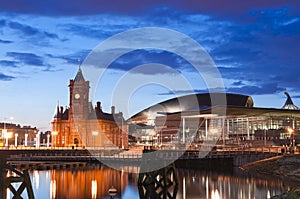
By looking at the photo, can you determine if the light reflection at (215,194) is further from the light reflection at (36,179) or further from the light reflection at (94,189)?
the light reflection at (36,179)

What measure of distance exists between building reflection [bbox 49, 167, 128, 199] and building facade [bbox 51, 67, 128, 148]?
159 ft

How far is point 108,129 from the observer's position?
103 meters

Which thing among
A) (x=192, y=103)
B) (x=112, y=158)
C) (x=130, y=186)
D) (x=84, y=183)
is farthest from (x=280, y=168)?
A: (x=192, y=103)

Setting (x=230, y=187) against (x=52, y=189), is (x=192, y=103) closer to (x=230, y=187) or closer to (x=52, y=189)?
(x=230, y=187)

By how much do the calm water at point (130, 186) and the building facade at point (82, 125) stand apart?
2003 inches

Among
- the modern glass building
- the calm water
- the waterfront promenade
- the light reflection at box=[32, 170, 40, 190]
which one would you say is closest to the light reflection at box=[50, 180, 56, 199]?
the calm water

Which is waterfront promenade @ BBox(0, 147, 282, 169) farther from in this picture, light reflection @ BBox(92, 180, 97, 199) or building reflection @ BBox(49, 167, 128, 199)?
light reflection @ BBox(92, 180, 97, 199)

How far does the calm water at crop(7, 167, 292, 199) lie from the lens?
33562mm

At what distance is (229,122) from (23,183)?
78.6 meters

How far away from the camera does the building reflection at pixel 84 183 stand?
33844 millimetres

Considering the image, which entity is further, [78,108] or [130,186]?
[78,108]

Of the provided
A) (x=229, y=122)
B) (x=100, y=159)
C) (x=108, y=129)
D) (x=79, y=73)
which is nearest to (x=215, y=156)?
(x=100, y=159)

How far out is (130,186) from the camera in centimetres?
3919

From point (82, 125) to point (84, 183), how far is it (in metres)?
62.7
